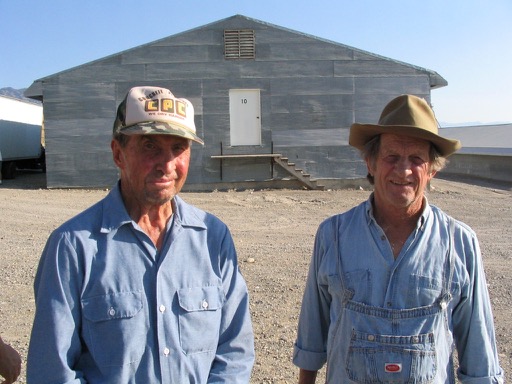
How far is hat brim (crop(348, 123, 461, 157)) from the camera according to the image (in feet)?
7.92

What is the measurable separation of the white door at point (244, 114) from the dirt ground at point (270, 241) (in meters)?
2.01

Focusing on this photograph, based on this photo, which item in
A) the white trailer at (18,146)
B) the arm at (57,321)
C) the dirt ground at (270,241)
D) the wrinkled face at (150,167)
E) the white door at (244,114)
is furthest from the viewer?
the white trailer at (18,146)

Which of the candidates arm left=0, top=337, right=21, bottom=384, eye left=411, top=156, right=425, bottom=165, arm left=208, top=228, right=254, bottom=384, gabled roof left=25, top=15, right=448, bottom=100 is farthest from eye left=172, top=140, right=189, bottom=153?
gabled roof left=25, top=15, right=448, bottom=100

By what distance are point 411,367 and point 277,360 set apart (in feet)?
8.26

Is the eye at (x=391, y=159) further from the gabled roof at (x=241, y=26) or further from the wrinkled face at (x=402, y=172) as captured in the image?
the gabled roof at (x=241, y=26)

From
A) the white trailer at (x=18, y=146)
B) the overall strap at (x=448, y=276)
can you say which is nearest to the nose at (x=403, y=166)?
the overall strap at (x=448, y=276)

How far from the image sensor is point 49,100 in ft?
57.2

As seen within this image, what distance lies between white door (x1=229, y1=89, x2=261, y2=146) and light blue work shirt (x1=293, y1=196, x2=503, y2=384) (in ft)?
50.8

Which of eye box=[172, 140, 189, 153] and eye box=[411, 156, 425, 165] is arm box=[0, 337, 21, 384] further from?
eye box=[411, 156, 425, 165]

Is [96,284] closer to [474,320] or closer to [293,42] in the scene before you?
[474,320]

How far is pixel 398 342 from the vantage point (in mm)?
2279

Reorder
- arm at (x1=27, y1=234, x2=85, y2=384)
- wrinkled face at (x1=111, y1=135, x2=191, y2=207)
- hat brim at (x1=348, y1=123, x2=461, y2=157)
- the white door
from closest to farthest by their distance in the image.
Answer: arm at (x1=27, y1=234, x2=85, y2=384)
wrinkled face at (x1=111, y1=135, x2=191, y2=207)
hat brim at (x1=348, y1=123, x2=461, y2=157)
the white door

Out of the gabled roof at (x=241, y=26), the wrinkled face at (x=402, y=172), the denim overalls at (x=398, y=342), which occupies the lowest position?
the denim overalls at (x=398, y=342)

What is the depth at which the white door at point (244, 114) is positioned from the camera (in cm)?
1769
